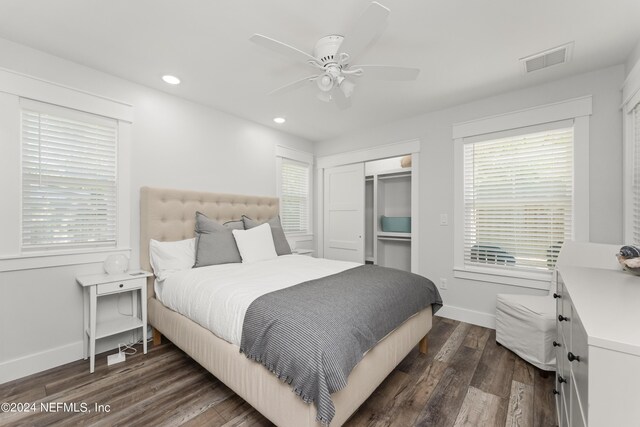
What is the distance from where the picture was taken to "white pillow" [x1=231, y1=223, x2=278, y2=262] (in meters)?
2.88

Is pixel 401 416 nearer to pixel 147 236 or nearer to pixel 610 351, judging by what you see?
pixel 610 351

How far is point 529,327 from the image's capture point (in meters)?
2.22

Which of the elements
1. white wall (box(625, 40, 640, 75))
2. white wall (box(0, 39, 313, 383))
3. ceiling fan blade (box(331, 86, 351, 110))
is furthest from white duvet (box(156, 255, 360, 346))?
white wall (box(625, 40, 640, 75))

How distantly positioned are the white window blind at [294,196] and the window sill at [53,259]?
2144 mm

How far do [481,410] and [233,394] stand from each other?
5.38 ft

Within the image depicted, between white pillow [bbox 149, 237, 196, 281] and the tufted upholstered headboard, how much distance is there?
9 cm

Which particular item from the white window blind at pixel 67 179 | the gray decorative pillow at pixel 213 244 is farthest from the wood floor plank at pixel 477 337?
the white window blind at pixel 67 179

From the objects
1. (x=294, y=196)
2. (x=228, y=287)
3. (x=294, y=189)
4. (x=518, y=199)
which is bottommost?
(x=228, y=287)

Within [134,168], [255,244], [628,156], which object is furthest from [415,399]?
[134,168]

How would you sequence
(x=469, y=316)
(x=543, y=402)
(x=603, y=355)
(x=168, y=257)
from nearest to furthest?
(x=603, y=355), (x=543, y=402), (x=168, y=257), (x=469, y=316)

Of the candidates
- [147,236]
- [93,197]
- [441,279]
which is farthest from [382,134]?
[93,197]

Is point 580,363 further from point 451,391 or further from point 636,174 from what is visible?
point 636,174

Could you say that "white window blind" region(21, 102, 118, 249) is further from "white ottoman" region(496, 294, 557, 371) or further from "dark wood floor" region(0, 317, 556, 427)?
"white ottoman" region(496, 294, 557, 371)

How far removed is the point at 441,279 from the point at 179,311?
9.40ft
